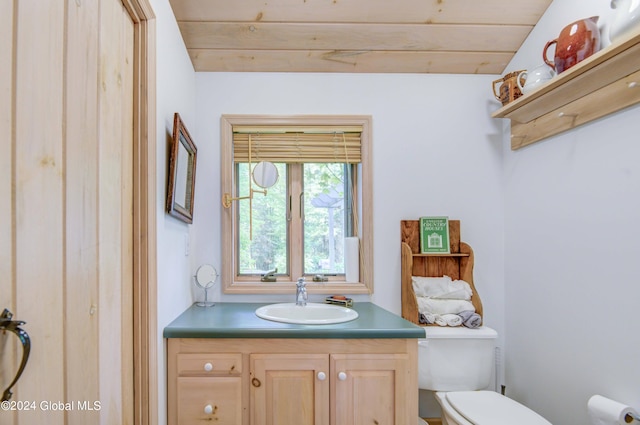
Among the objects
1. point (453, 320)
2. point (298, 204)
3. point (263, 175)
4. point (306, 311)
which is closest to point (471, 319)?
point (453, 320)

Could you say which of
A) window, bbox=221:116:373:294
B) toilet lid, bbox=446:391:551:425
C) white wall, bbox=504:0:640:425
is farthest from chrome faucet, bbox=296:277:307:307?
Result: white wall, bbox=504:0:640:425

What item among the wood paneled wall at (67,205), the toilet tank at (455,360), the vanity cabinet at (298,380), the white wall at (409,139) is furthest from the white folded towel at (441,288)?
the wood paneled wall at (67,205)

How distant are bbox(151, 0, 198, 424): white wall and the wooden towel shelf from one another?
121 centimetres

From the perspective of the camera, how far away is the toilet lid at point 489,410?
1.50 meters

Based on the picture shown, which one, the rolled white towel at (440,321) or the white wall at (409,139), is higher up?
the white wall at (409,139)

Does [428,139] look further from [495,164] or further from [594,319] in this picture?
[594,319]

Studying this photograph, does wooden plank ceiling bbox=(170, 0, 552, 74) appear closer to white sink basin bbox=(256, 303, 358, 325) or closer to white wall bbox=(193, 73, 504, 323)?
white wall bbox=(193, 73, 504, 323)

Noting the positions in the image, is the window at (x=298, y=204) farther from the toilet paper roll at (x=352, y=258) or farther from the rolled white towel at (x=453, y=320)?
the rolled white towel at (x=453, y=320)

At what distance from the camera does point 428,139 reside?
85.6 inches

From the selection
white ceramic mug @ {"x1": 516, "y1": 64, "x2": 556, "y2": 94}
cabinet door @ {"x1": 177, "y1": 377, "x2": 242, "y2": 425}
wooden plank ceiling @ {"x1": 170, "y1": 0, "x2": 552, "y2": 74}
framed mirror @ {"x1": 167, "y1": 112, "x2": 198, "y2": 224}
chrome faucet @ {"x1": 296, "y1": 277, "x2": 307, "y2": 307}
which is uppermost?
wooden plank ceiling @ {"x1": 170, "y1": 0, "x2": 552, "y2": 74}

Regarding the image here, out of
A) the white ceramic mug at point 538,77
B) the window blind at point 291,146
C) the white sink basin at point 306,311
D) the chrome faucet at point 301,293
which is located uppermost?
the white ceramic mug at point 538,77

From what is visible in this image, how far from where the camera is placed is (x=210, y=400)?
149 cm

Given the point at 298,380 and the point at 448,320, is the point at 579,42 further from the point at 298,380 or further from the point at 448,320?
the point at 298,380

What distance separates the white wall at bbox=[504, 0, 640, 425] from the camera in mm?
1369
